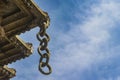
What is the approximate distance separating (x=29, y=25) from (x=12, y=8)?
0.70 metres

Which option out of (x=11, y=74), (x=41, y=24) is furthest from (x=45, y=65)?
(x=11, y=74)

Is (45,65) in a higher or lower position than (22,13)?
lower

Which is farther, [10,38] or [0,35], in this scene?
[10,38]

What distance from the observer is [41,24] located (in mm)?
8719

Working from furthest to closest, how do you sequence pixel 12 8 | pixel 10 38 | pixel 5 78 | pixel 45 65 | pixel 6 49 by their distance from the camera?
pixel 5 78
pixel 6 49
pixel 10 38
pixel 12 8
pixel 45 65

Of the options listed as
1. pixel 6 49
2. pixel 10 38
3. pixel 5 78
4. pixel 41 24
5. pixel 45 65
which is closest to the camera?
pixel 45 65

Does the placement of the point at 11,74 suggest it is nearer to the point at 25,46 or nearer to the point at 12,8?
the point at 25,46

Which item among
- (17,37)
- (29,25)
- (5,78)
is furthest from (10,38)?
(5,78)

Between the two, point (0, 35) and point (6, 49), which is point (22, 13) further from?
point (6, 49)

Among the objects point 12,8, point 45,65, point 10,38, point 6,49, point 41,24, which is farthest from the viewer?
point 6,49

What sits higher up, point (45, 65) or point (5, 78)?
point (5, 78)

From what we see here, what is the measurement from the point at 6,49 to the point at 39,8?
2.82m

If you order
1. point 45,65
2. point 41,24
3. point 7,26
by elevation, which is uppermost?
point 7,26

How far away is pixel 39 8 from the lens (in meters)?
8.88
